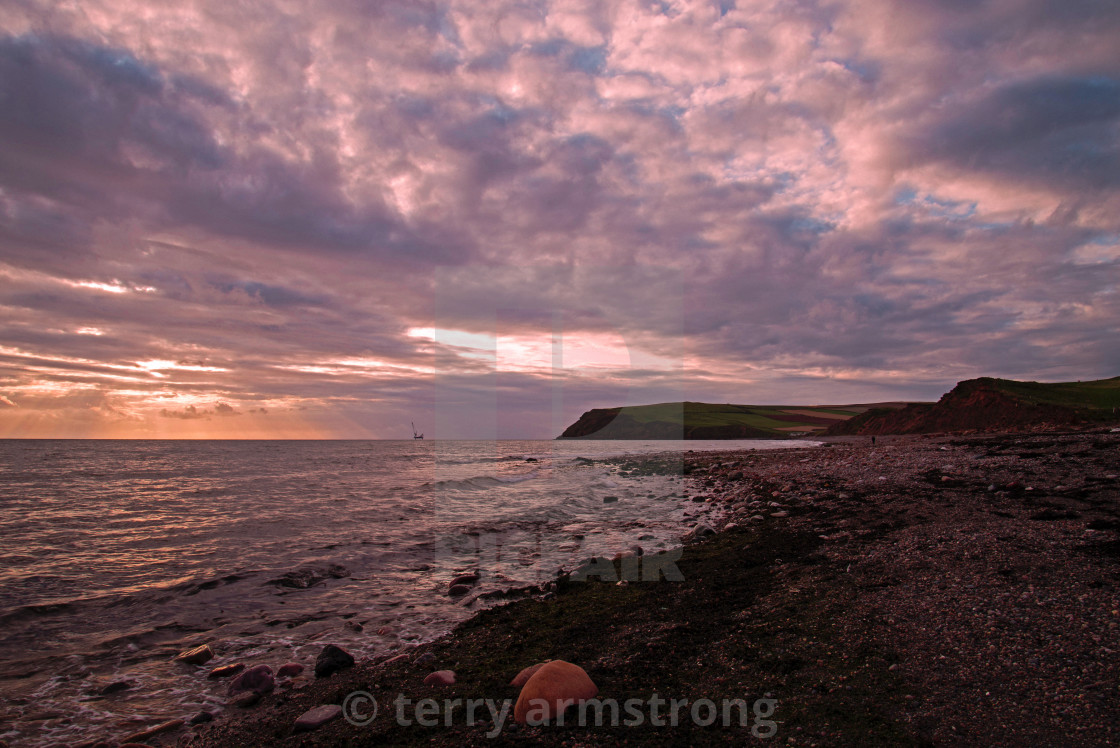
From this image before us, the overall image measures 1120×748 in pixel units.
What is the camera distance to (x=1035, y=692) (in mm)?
4098

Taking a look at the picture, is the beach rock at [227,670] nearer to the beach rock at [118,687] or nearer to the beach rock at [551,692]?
the beach rock at [118,687]

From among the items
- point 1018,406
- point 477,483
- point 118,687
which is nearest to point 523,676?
point 118,687

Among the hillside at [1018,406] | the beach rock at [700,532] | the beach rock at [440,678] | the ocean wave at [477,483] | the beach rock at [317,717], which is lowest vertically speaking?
the ocean wave at [477,483]

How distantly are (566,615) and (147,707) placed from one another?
18.5 feet

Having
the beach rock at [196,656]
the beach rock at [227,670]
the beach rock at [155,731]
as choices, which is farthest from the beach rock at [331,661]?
the beach rock at [196,656]

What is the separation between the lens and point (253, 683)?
6.18 m

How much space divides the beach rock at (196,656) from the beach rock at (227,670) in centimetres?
56

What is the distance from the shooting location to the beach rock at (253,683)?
614 centimetres

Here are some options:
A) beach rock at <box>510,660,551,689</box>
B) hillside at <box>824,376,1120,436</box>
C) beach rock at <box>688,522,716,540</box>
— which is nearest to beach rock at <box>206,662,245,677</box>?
beach rock at <box>510,660,551,689</box>

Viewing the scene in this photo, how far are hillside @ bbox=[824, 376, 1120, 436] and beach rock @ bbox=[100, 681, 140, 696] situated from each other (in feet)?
168

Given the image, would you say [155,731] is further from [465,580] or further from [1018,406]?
[1018,406]

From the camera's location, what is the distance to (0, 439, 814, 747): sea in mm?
6469

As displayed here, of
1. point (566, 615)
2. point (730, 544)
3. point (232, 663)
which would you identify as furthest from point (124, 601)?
point (730, 544)

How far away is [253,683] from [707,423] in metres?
→ 136
